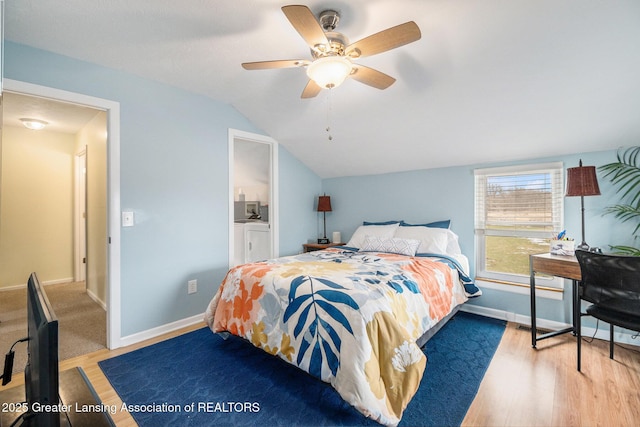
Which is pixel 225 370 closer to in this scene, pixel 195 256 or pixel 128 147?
pixel 195 256

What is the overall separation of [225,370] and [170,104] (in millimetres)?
2498

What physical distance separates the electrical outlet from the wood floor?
63cm

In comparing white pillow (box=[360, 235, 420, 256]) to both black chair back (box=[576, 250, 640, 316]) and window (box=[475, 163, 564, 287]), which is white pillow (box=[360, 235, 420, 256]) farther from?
black chair back (box=[576, 250, 640, 316])

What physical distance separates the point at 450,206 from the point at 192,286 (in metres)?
3.06

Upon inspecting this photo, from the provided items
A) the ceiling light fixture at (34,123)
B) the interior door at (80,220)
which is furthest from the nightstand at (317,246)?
the ceiling light fixture at (34,123)

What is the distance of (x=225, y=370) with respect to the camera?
2098 millimetres

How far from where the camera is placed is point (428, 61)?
217 cm

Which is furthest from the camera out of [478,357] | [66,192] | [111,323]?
[66,192]

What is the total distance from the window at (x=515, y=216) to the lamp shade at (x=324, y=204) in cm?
198

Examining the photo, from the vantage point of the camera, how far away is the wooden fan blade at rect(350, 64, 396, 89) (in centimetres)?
188

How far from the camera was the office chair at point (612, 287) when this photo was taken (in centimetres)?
185

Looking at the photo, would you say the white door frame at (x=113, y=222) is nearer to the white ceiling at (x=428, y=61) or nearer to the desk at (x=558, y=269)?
the white ceiling at (x=428, y=61)

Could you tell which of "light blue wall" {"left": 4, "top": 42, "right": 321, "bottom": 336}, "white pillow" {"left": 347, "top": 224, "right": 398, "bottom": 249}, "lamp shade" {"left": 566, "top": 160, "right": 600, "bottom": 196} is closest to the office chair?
"lamp shade" {"left": 566, "top": 160, "right": 600, "bottom": 196}

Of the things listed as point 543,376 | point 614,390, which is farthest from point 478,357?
point 614,390
